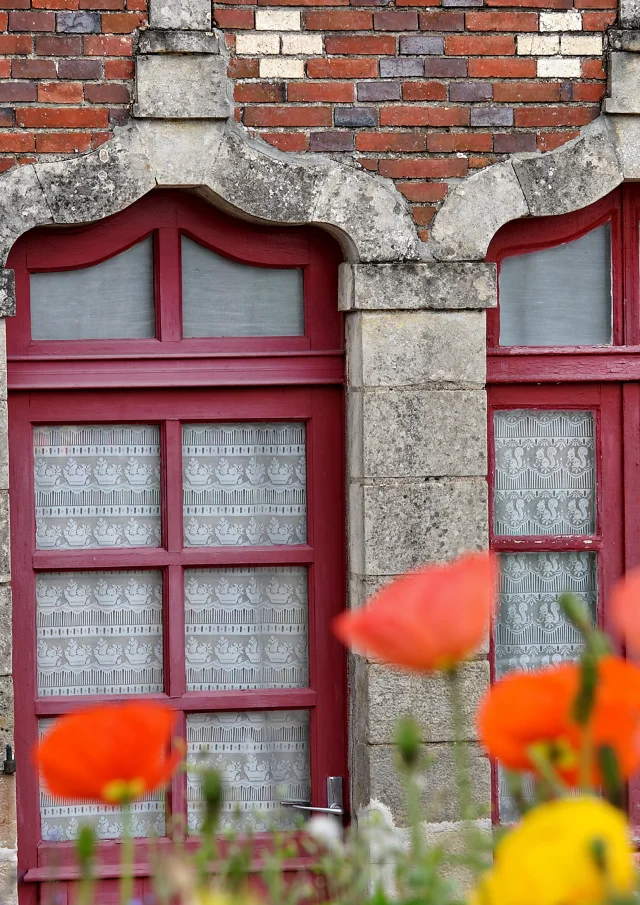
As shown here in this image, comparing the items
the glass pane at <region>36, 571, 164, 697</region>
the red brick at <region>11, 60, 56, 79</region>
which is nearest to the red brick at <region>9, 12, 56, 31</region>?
the red brick at <region>11, 60, 56, 79</region>

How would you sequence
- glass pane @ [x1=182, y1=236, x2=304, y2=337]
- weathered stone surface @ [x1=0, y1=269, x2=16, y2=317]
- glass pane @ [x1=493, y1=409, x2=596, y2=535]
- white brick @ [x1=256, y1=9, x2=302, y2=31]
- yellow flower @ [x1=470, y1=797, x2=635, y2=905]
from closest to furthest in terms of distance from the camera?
1. yellow flower @ [x1=470, y1=797, x2=635, y2=905]
2. weathered stone surface @ [x1=0, y1=269, x2=16, y2=317]
3. white brick @ [x1=256, y1=9, x2=302, y2=31]
4. glass pane @ [x1=182, y1=236, x2=304, y2=337]
5. glass pane @ [x1=493, y1=409, x2=596, y2=535]

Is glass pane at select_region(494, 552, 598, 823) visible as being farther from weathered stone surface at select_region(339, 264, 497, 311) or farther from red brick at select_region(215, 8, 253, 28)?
red brick at select_region(215, 8, 253, 28)

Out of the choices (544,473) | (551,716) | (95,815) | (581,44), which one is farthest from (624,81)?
(551,716)

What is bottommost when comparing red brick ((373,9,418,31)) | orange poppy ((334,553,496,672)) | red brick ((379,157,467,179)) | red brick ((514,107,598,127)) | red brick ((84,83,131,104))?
orange poppy ((334,553,496,672))

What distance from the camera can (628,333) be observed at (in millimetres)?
3980

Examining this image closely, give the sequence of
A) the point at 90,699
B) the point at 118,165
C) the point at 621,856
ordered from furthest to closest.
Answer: the point at 90,699 < the point at 118,165 < the point at 621,856

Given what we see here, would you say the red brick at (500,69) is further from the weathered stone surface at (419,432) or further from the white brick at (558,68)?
the weathered stone surface at (419,432)

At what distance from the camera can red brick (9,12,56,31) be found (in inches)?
141

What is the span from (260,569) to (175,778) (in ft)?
2.56

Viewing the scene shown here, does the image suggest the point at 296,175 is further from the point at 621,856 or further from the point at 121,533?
the point at 621,856

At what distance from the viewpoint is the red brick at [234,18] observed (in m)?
3.64

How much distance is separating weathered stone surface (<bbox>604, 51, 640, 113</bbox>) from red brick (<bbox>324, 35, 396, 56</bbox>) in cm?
76

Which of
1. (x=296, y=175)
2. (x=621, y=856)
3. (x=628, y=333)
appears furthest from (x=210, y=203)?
(x=621, y=856)

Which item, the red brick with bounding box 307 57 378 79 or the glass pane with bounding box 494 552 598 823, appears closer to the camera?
the red brick with bounding box 307 57 378 79
